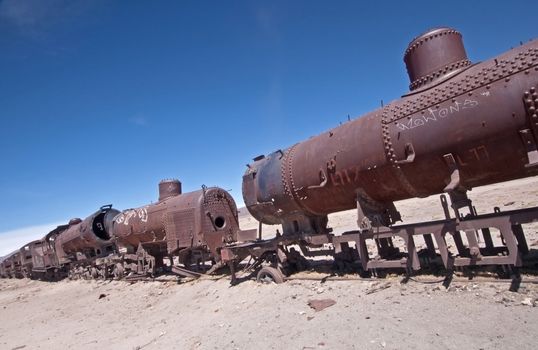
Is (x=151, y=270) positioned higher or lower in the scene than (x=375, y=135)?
lower

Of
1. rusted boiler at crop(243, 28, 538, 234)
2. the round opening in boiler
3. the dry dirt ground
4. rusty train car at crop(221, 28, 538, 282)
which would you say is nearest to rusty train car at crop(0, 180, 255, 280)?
the round opening in boiler

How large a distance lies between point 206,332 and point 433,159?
17.5 ft

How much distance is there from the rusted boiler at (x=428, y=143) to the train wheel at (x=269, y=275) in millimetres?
1325

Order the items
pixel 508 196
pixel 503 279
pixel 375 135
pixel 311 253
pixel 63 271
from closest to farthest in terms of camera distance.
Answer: pixel 503 279
pixel 375 135
pixel 311 253
pixel 508 196
pixel 63 271

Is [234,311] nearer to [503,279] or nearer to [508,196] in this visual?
[503,279]

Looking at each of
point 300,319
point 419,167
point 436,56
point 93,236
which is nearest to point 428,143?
point 419,167

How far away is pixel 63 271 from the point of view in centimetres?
2564

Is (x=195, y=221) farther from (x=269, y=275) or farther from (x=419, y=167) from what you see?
(x=419, y=167)

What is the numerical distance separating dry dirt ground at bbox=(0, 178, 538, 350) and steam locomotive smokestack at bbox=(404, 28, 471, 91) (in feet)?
11.8

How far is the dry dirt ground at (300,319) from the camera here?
15.4ft

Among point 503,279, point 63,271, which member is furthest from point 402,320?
point 63,271

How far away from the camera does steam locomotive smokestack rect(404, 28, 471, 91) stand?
6.30m

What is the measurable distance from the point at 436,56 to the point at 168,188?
12701mm

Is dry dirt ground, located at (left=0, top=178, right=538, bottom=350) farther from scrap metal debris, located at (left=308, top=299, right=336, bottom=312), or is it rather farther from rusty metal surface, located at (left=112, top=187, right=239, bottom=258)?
rusty metal surface, located at (left=112, top=187, right=239, bottom=258)
